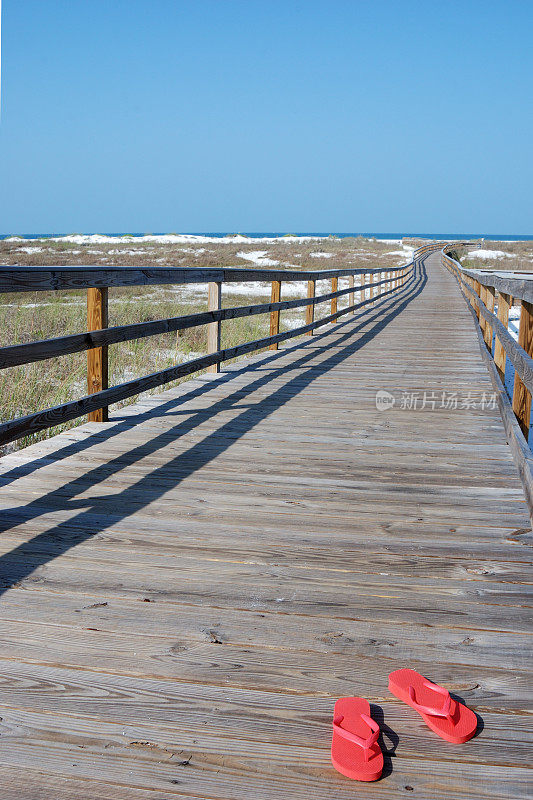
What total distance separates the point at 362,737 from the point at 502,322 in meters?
5.21

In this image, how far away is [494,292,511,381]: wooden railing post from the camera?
627 centimetres

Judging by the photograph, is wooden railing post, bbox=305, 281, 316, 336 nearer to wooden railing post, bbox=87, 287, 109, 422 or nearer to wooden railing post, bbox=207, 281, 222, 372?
wooden railing post, bbox=207, 281, 222, 372

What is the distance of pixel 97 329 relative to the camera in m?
4.65

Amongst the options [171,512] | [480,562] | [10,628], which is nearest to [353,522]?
[480,562]

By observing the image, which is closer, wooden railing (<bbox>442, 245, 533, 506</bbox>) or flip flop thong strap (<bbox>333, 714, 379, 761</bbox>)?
flip flop thong strap (<bbox>333, 714, 379, 761</bbox>)

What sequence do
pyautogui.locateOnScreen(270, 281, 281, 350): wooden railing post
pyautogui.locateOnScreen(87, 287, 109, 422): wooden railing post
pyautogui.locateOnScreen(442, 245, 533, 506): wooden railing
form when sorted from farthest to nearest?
pyautogui.locateOnScreen(270, 281, 281, 350): wooden railing post → pyautogui.locateOnScreen(87, 287, 109, 422): wooden railing post → pyautogui.locateOnScreen(442, 245, 533, 506): wooden railing

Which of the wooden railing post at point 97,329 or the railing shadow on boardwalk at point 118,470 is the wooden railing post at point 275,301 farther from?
the wooden railing post at point 97,329

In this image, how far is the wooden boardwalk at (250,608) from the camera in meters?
1.71

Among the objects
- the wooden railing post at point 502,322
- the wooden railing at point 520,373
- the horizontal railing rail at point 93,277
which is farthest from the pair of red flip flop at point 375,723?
the wooden railing post at point 502,322

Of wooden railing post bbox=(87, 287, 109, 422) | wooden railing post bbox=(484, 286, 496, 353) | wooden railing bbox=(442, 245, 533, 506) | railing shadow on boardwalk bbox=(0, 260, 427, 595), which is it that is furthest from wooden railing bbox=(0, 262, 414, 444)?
wooden railing post bbox=(484, 286, 496, 353)

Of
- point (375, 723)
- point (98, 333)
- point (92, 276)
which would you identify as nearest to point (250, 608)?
point (375, 723)

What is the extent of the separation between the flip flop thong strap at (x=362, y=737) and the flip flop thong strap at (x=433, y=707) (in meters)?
0.16

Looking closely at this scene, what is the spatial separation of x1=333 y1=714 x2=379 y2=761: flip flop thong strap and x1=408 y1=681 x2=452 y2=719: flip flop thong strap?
0.16 m

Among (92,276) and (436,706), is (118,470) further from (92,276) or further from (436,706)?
(436,706)
